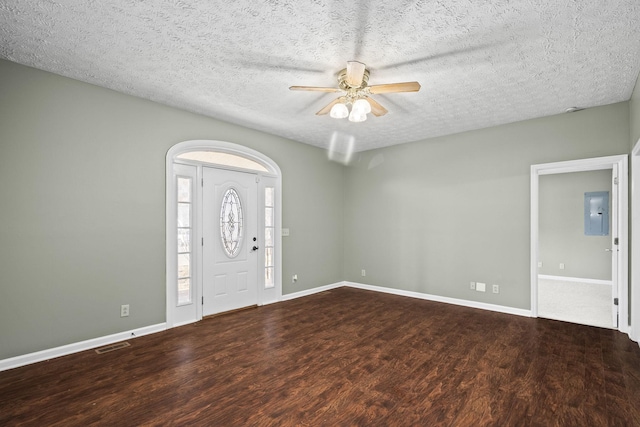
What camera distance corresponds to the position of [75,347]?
3.16 meters

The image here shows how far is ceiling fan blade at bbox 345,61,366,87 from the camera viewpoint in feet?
8.46

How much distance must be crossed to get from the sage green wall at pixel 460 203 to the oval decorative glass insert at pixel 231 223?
2.55m

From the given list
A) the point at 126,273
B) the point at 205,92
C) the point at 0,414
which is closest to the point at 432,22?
the point at 205,92

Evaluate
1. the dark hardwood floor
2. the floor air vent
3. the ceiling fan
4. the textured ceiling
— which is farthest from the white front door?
the ceiling fan

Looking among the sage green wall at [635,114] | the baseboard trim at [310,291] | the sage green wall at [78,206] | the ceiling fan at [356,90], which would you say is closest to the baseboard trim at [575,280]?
the sage green wall at [635,114]

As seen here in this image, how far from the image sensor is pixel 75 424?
81.5 inches

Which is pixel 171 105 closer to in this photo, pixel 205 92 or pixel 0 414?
pixel 205 92

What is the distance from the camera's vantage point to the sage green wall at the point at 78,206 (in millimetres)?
2859

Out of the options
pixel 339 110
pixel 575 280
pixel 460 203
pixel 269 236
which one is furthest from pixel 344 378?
pixel 575 280

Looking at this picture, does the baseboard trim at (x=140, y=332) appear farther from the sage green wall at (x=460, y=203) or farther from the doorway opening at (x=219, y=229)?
the doorway opening at (x=219, y=229)

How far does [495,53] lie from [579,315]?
156 inches

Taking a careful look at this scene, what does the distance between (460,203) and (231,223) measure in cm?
361

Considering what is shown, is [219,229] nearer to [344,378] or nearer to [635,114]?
[344,378]

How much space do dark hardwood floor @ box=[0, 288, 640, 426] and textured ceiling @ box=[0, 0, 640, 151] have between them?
2762 mm
